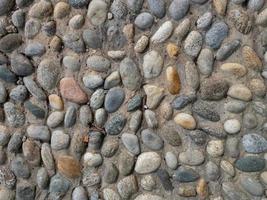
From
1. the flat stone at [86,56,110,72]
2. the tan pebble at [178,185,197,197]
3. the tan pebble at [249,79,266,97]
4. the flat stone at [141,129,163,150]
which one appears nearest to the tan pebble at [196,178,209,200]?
the tan pebble at [178,185,197,197]

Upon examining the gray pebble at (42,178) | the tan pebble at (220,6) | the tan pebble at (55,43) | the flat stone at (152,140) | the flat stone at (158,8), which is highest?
the tan pebble at (220,6)

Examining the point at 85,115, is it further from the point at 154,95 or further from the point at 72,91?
the point at 154,95

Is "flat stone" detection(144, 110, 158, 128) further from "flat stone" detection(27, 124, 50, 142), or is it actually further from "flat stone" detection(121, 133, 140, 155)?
"flat stone" detection(27, 124, 50, 142)

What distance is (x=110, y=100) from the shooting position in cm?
110

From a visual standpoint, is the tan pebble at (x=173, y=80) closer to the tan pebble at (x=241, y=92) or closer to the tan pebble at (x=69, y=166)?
the tan pebble at (x=241, y=92)

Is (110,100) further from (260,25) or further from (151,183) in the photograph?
(260,25)

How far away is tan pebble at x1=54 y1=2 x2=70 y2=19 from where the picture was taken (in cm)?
112

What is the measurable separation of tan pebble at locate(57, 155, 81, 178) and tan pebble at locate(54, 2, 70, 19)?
1.06 feet

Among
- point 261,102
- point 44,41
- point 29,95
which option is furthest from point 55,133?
point 261,102

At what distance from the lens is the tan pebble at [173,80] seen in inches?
42.6

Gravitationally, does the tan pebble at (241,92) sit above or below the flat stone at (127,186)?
above

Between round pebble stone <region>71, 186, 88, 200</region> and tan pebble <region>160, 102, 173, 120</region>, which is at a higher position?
tan pebble <region>160, 102, 173, 120</region>

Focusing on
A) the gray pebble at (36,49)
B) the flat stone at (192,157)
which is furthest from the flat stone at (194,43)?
the gray pebble at (36,49)

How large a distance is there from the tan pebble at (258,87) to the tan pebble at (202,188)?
227mm
